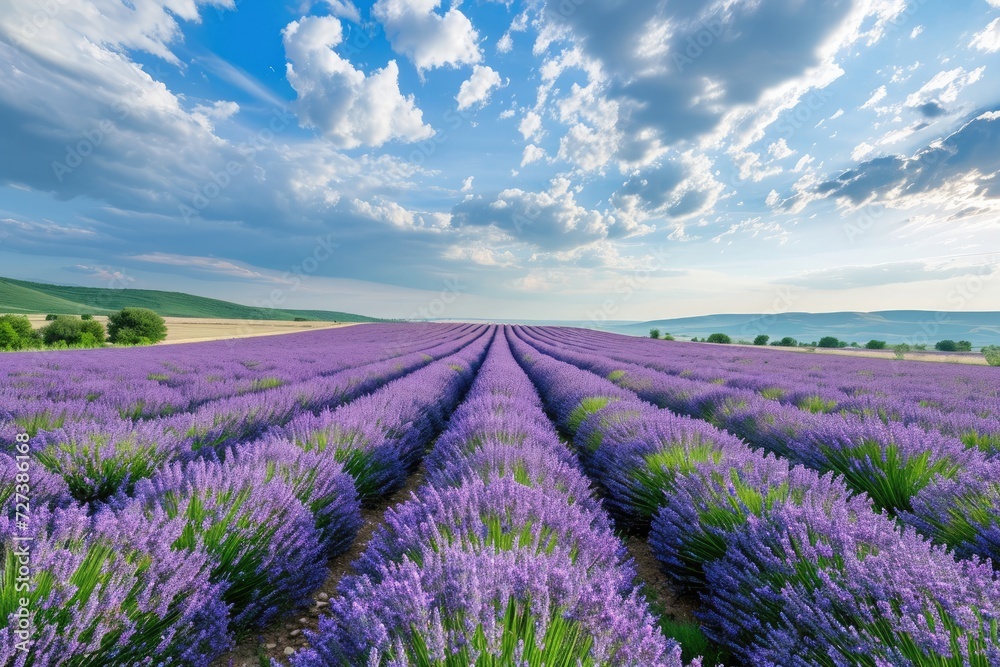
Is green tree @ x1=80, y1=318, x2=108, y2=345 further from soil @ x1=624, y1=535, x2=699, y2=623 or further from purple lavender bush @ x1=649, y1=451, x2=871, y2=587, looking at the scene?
purple lavender bush @ x1=649, y1=451, x2=871, y2=587

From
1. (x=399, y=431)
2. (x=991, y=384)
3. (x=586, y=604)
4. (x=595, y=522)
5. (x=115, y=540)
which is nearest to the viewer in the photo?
(x=586, y=604)

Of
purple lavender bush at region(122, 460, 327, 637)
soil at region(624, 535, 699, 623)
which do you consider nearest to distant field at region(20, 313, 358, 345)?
purple lavender bush at region(122, 460, 327, 637)

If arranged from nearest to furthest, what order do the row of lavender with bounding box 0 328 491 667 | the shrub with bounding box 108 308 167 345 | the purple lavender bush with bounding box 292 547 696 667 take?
the purple lavender bush with bounding box 292 547 696 667 → the row of lavender with bounding box 0 328 491 667 → the shrub with bounding box 108 308 167 345

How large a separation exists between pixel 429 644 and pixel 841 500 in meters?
1.93

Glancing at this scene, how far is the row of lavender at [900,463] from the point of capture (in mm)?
1889

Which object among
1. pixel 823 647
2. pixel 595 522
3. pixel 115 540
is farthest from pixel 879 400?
pixel 115 540

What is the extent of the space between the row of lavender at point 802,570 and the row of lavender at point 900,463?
0.27 m

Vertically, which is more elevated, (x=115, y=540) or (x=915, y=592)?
(x=915, y=592)

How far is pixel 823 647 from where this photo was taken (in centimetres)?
118

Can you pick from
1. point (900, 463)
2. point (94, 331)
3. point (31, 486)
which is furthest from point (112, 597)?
point (94, 331)

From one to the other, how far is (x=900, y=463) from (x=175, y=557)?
13.1ft

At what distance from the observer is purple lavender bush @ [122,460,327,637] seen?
1.73 metres

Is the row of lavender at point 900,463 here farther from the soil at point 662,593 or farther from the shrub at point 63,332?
the shrub at point 63,332

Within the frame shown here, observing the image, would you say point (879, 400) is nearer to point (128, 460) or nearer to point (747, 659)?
point (747, 659)
